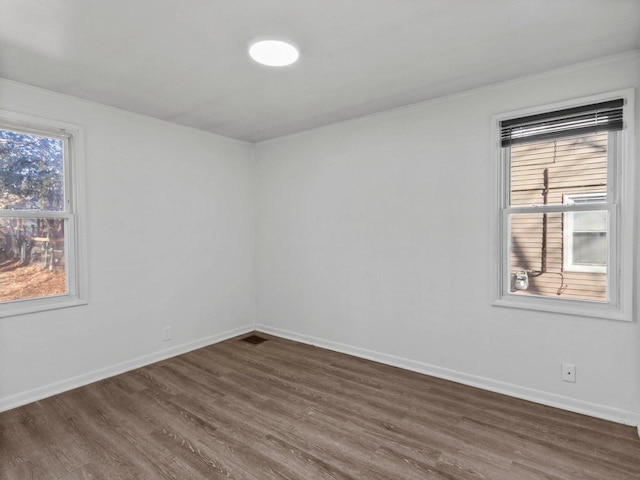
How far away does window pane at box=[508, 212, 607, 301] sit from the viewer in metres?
2.67

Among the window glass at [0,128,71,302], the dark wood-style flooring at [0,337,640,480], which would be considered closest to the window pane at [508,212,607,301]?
the dark wood-style flooring at [0,337,640,480]

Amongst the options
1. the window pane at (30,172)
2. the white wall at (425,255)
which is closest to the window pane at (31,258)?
the window pane at (30,172)

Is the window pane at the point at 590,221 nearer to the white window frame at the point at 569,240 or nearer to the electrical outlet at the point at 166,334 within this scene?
the white window frame at the point at 569,240

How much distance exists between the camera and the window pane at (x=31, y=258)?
9.36ft

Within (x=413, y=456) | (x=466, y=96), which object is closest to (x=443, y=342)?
(x=413, y=456)

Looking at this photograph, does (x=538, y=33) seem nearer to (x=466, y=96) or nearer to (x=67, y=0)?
(x=466, y=96)

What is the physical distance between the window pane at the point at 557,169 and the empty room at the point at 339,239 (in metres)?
0.02

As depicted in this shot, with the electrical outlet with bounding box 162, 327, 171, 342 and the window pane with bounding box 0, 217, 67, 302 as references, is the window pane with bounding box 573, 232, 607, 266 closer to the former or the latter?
the electrical outlet with bounding box 162, 327, 171, 342

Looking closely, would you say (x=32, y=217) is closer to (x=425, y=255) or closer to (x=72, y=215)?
(x=72, y=215)

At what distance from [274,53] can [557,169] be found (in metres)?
2.26

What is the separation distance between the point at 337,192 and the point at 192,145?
66.7 inches

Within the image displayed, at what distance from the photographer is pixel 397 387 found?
122 inches

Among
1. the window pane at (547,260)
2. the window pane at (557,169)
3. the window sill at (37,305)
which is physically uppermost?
Result: the window pane at (557,169)

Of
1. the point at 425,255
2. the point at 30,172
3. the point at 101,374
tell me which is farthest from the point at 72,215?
the point at 425,255
